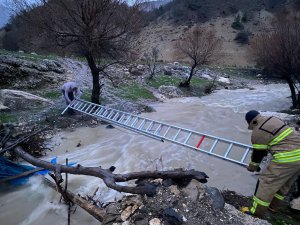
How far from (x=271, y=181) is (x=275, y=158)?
0.36 meters

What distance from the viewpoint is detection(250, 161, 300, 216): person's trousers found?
465 centimetres

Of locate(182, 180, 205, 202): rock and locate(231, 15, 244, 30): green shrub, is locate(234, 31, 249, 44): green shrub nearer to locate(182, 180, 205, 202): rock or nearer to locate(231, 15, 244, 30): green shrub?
locate(231, 15, 244, 30): green shrub

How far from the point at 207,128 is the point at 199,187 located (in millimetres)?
7810

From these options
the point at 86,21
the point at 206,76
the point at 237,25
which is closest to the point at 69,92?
the point at 86,21

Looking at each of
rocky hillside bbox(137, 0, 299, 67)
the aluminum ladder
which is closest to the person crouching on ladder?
the aluminum ladder

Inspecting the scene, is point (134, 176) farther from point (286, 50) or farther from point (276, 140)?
point (286, 50)

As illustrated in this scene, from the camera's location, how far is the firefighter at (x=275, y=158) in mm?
4629

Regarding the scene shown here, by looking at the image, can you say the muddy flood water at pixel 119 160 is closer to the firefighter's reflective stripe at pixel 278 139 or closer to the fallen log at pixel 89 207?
the fallen log at pixel 89 207

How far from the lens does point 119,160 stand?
8.06m

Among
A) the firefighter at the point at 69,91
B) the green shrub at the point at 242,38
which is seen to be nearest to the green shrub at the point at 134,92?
the firefighter at the point at 69,91

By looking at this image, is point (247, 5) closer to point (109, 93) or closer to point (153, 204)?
point (109, 93)

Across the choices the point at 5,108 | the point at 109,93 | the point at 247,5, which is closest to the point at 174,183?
the point at 5,108

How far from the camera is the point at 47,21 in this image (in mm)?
10492

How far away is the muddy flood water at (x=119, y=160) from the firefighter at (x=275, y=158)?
162cm
